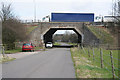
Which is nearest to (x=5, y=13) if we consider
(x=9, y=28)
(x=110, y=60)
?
(x=9, y=28)

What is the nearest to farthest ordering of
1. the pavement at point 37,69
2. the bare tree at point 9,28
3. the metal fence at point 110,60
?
the metal fence at point 110,60 → the pavement at point 37,69 → the bare tree at point 9,28

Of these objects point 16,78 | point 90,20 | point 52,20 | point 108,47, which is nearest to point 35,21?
point 52,20

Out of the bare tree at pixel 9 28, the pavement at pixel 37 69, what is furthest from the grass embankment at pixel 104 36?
the pavement at pixel 37 69

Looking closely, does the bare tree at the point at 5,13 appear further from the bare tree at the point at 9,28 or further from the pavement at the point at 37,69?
the pavement at the point at 37,69

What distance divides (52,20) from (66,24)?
4261mm

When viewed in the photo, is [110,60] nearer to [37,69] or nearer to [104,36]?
[37,69]

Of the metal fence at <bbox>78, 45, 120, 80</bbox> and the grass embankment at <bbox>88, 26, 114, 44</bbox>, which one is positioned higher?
the grass embankment at <bbox>88, 26, 114, 44</bbox>

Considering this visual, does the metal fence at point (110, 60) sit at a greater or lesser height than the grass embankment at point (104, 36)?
lesser

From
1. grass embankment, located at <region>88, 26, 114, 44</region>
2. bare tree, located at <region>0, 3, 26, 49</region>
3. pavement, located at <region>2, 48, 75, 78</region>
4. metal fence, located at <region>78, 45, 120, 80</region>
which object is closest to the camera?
metal fence, located at <region>78, 45, 120, 80</region>

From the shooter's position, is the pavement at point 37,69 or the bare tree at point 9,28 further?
the bare tree at point 9,28

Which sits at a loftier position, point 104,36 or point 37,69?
point 104,36

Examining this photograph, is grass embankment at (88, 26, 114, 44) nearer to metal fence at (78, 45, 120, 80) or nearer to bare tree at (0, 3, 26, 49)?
metal fence at (78, 45, 120, 80)

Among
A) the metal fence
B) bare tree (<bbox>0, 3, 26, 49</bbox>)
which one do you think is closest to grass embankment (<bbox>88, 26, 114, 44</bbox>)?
the metal fence

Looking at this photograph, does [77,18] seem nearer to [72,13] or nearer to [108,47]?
[72,13]
